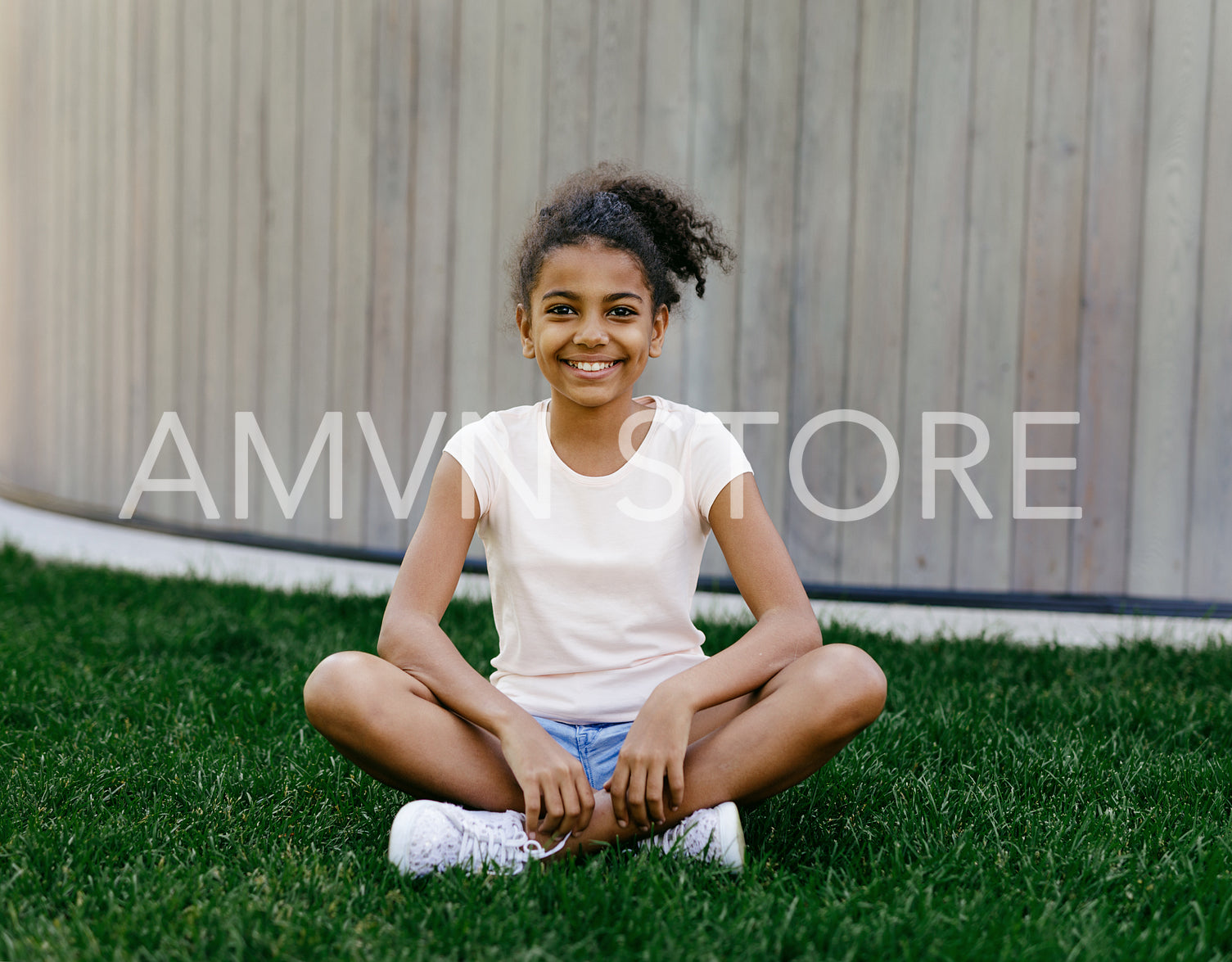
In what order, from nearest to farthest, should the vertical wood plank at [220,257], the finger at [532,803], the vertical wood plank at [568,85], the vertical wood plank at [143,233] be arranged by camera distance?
1. the finger at [532,803]
2. the vertical wood plank at [568,85]
3. the vertical wood plank at [220,257]
4. the vertical wood plank at [143,233]

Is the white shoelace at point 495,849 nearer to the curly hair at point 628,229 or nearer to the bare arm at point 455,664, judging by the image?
the bare arm at point 455,664

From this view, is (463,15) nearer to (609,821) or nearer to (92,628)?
(92,628)

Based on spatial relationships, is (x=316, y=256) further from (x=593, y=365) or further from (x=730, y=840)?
(x=730, y=840)

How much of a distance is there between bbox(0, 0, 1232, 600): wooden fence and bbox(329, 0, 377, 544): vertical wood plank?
0.01m

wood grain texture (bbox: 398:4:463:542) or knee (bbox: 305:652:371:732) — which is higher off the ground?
wood grain texture (bbox: 398:4:463:542)

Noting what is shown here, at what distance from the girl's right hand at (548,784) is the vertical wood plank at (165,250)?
4164mm

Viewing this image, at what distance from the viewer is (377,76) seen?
4750 millimetres

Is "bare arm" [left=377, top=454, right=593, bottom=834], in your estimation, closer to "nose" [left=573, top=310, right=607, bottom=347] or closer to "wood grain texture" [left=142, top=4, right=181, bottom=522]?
"nose" [left=573, top=310, right=607, bottom=347]

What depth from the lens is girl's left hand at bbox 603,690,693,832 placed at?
184cm

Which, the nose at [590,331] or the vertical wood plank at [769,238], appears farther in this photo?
the vertical wood plank at [769,238]

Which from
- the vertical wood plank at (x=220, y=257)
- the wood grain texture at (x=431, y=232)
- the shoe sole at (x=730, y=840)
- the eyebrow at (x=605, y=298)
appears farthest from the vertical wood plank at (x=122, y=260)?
the shoe sole at (x=730, y=840)

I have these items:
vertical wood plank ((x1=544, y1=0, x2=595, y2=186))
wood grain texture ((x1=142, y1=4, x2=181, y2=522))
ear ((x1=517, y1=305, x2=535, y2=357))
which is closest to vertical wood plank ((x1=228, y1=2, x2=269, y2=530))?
wood grain texture ((x1=142, y1=4, x2=181, y2=522))

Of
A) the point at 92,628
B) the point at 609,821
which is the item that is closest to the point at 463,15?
the point at 92,628

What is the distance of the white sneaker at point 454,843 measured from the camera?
1.82 metres
